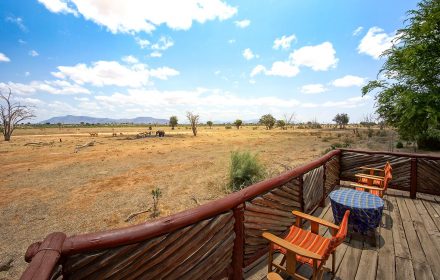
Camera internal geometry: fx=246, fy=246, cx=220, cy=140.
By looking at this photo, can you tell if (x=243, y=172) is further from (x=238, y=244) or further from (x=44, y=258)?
(x=44, y=258)

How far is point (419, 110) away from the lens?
29.8 ft

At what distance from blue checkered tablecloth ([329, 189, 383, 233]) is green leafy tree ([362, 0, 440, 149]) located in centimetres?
657

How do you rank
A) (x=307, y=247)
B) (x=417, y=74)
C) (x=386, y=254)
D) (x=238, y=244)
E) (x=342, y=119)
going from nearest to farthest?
(x=238, y=244), (x=307, y=247), (x=386, y=254), (x=417, y=74), (x=342, y=119)

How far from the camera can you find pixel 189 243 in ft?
7.67

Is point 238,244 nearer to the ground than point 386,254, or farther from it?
farther from it

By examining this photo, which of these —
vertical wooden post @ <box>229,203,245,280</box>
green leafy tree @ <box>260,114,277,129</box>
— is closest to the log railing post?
vertical wooden post @ <box>229,203,245,280</box>

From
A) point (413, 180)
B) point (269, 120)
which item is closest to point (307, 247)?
point (413, 180)

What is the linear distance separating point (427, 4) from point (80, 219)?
15600 millimetres

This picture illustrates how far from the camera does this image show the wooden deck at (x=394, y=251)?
346cm

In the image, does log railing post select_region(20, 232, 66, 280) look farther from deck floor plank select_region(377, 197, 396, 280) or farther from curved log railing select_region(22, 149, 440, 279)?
deck floor plank select_region(377, 197, 396, 280)

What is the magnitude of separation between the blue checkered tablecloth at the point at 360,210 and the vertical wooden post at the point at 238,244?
2.15 metres

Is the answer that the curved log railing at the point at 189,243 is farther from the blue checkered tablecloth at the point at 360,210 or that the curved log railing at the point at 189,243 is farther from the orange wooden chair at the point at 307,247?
the blue checkered tablecloth at the point at 360,210

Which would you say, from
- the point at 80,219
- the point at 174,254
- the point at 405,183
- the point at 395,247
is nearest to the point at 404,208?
the point at 405,183

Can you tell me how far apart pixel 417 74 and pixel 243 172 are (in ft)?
26.0
